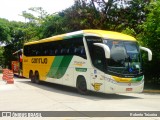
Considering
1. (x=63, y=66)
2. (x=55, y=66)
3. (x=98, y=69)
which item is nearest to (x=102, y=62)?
(x=98, y=69)

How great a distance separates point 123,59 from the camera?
53.4ft

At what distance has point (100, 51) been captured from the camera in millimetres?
16250

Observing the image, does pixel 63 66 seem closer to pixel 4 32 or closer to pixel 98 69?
pixel 98 69

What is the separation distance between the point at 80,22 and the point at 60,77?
40.7 feet

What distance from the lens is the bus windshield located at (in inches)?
632

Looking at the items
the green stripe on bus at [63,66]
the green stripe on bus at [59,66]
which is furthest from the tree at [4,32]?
the green stripe on bus at [63,66]

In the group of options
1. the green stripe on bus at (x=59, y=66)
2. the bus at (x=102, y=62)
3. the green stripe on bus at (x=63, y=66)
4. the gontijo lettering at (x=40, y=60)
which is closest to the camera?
the bus at (x=102, y=62)

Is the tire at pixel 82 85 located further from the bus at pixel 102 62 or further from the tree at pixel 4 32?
the tree at pixel 4 32

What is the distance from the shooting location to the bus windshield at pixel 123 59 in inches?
632

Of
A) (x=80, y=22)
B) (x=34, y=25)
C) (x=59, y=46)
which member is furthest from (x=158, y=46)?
(x=34, y=25)

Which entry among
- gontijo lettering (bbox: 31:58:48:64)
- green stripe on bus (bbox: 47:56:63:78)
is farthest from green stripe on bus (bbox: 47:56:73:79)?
gontijo lettering (bbox: 31:58:48:64)

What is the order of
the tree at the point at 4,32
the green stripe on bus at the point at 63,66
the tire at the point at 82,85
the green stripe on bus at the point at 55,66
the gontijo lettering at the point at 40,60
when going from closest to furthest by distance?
the tire at the point at 82,85, the green stripe on bus at the point at 63,66, the green stripe on bus at the point at 55,66, the gontijo lettering at the point at 40,60, the tree at the point at 4,32

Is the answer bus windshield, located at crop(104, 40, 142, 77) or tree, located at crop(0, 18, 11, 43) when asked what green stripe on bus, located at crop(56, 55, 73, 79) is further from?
tree, located at crop(0, 18, 11, 43)

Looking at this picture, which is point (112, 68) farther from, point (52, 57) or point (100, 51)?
point (52, 57)
